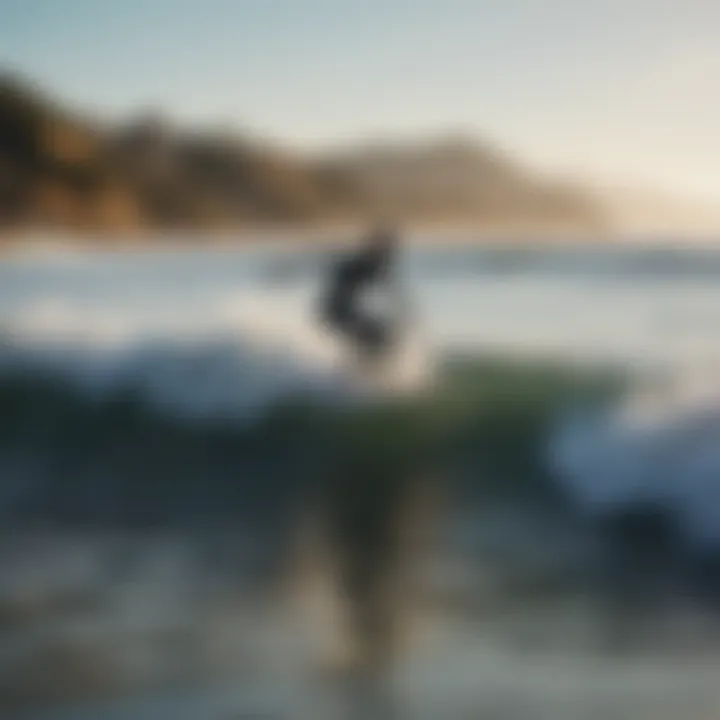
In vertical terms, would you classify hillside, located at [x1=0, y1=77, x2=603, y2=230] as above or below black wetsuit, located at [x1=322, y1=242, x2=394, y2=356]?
above

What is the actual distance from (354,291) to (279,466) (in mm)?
200

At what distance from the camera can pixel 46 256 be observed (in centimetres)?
123

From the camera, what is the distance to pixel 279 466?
1196mm

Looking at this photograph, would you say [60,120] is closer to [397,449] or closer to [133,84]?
[133,84]

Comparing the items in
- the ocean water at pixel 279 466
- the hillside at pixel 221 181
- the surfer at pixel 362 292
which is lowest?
the ocean water at pixel 279 466

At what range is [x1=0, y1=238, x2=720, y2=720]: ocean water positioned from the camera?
43.8 inches

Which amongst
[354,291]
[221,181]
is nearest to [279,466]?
[354,291]

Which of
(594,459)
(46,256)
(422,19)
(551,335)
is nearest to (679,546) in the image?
(594,459)

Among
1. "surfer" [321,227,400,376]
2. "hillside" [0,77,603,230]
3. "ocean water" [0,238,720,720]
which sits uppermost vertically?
"hillside" [0,77,603,230]

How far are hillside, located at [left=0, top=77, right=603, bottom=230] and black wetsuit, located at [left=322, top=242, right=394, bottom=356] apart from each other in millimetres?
48

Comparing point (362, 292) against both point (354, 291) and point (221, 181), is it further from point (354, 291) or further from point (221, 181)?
point (221, 181)

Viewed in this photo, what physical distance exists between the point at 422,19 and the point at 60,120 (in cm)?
40

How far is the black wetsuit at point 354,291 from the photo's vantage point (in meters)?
1.21

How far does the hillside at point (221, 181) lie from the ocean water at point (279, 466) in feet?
0.15
